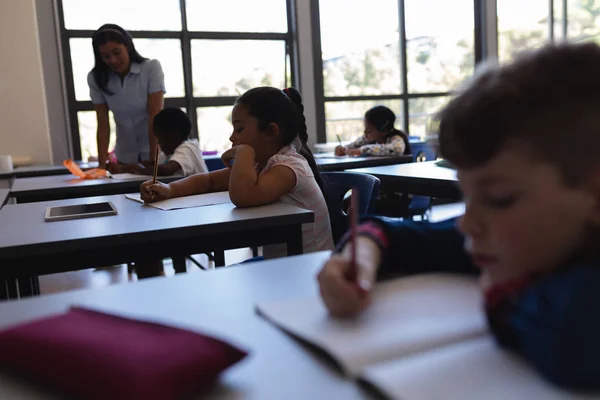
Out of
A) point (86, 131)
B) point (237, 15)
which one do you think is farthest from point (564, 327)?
point (237, 15)

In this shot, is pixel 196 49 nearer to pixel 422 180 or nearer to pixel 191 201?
pixel 422 180

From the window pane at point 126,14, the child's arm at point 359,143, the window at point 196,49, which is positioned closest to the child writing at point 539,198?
the child's arm at point 359,143

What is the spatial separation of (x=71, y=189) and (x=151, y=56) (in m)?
2.93

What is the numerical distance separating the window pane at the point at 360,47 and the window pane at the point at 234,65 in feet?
1.77

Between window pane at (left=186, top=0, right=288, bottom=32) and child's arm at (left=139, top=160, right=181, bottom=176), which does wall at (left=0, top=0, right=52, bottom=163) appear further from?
child's arm at (left=139, top=160, right=181, bottom=176)

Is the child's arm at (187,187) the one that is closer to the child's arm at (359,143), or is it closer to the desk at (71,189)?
the desk at (71,189)

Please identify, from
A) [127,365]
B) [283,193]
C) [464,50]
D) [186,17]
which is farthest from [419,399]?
[464,50]

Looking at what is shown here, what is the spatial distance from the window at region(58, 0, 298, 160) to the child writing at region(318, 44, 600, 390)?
14.8 ft

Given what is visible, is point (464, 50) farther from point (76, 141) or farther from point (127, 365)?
point (127, 365)

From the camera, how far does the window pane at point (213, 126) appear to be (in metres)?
5.19

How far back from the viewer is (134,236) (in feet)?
4.07

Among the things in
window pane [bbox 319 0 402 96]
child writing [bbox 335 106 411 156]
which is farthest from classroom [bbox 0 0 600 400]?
window pane [bbox 319 0 402 96]

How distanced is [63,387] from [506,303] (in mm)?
382

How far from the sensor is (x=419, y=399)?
395 mm
